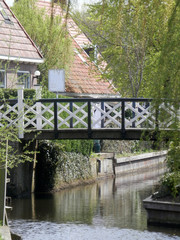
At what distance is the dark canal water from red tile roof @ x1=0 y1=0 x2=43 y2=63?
557 cm

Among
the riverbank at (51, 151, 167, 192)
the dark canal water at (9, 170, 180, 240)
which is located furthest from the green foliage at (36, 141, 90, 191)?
the dark canal water at (9, 170, 180, 240)

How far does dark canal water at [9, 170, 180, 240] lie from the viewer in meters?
13.1

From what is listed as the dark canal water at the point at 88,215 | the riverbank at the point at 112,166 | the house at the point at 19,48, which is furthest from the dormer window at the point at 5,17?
the dark canal water at the point at 88,215

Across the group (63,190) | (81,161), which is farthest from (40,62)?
(63,190)

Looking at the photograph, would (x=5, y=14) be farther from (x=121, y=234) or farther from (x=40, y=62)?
(x=121, y=234)

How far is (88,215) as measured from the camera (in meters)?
15.6

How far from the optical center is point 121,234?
13.0 metres

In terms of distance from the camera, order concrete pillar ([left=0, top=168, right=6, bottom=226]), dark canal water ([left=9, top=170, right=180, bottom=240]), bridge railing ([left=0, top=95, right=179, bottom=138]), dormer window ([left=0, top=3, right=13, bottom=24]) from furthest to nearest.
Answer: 1. dormer window ([left=0, top=3, right=13, bottom=24])
2. bridge railing ([left=0, top=95, right=179, bottom=138])
3. dark canal water ([left=9, top=170, right=180, bottom=240])
4. concrete pillar ([left=0, top=168, right=6, bottom=226])

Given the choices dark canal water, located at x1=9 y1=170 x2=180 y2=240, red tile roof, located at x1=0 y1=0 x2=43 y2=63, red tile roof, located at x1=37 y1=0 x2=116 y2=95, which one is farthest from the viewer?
red tile roof, located at x1=37 y1=0 x2=116 y2=95

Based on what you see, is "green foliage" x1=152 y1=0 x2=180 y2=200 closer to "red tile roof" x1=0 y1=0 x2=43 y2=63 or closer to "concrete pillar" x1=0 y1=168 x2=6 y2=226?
"concrete pillar" x1=0 y1=168 x2=6 y2=226

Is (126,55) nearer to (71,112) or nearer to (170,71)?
(71,112)

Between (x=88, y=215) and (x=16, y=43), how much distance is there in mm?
9854

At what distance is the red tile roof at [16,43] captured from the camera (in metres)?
22.6

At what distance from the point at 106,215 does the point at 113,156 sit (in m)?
8.97
